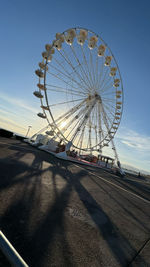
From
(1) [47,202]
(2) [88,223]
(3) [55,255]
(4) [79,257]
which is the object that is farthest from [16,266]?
(1) [47,202]

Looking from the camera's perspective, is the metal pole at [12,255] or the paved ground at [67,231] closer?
the metal pole at [12,255]

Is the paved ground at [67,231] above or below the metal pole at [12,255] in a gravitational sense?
below

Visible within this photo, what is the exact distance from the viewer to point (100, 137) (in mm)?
26656

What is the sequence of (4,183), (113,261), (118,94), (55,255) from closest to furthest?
(55,255) → (113,261) → (4,183) → (118,94)

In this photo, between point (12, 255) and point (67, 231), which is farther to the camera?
point (67, 231)

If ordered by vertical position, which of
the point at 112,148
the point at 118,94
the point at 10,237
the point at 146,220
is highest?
the point at 118,94

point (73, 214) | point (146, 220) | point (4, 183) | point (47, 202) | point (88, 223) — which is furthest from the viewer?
point (146, 220)

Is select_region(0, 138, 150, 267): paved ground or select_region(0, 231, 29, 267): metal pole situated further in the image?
select_region(0, 138, 150, 267): paved ground

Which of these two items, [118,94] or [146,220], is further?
[118,94]

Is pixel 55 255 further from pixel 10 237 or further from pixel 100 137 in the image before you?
pixel 100 137

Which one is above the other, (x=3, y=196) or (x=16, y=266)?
(x=16, y=266)

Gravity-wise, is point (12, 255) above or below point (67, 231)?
above

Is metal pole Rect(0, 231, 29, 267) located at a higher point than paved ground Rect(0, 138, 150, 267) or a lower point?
higher

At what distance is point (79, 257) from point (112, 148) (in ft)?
81.9
